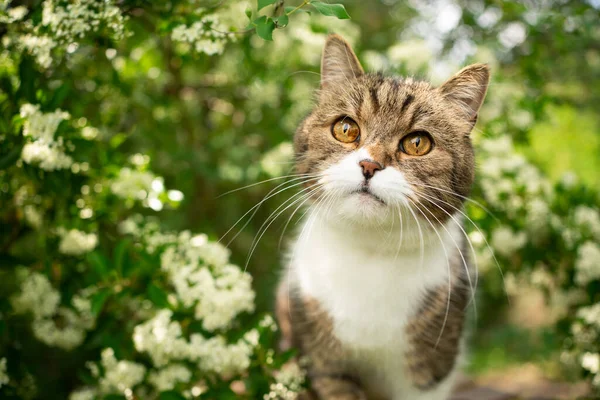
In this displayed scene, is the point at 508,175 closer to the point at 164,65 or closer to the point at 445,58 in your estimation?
the point at 445,58

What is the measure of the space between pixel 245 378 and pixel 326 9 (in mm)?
1187

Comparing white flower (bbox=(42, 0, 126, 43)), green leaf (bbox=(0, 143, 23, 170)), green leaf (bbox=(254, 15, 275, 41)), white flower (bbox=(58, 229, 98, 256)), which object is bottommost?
white flower (bbox=(58, 229, 98, 256))

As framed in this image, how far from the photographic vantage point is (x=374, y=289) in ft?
5.26

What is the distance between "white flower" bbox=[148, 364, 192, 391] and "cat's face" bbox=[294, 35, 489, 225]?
71 cm

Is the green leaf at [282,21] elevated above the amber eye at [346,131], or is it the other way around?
the green leaf at [282,21]

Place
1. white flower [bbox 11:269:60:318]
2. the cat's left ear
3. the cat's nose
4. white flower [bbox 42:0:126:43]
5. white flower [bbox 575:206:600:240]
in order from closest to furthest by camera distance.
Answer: the cat's nose < white flower [bbox 42:0:126:43] < the cat's left ear < white flower [bbox 11:269:60:318] < white flower [bbox 575:206:600:240]

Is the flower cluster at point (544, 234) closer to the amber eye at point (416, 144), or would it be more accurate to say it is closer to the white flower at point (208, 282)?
the amber eye at point (416, 144)

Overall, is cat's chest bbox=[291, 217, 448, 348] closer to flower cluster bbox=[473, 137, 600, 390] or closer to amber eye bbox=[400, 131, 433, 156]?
amber eye bbox=[400, 131, 433, 156]

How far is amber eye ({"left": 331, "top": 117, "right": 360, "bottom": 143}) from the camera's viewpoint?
1.57 metres

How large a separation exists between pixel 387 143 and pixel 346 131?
0.50 feet

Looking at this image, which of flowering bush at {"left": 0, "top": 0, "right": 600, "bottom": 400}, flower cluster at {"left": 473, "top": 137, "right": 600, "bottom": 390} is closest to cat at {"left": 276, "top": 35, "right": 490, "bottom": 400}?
flowering bush at {"left": 0, "top": 0, "right": 600, "bottom": 400}

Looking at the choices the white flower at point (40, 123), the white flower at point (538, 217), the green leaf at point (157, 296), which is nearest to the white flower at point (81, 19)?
the white flower at point (40, 123)

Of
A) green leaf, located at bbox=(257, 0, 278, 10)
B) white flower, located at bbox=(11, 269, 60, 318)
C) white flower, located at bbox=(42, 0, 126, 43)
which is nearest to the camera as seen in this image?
green leaf, located at bbox=(257, 0, 278, 10)

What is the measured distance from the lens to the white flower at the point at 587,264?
2.08 m
